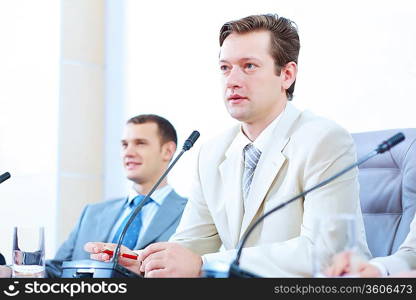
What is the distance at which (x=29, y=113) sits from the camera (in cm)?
479

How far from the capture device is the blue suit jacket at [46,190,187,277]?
3697mm

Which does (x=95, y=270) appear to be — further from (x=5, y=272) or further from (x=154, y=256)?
(x=5, y=272)

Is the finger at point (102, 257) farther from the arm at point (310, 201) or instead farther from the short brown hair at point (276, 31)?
the short brown hair at point (276, 31)

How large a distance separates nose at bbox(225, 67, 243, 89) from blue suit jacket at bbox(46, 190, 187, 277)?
1318mm

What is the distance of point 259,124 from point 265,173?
0.26m

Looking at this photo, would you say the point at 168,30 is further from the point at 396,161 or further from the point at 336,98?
the point at 396,161

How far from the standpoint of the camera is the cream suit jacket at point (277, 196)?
211 cm

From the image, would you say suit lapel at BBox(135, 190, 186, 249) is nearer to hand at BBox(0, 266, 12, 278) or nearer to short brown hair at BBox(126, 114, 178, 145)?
short brown hair at BBox(126, 114, 178, 145)

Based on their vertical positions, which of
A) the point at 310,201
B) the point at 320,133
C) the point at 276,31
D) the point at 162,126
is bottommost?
the point at 310,201

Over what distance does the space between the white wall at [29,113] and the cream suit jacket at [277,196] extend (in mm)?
2210

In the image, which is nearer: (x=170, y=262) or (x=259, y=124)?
(x=170, y=262)

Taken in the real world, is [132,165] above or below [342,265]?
above

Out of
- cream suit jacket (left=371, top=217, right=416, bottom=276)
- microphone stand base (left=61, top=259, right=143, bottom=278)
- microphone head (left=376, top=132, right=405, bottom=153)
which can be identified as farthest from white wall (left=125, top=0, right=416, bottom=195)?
microphone stand base (left=61, top=259, right=143, bottom=278)

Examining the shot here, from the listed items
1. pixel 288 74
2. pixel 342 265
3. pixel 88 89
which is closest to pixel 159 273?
pixel 342 265
